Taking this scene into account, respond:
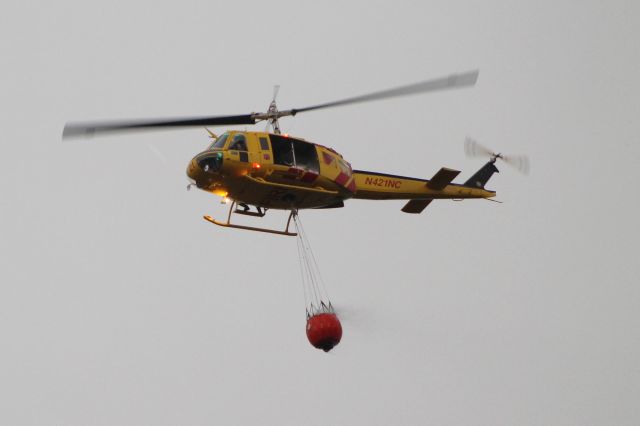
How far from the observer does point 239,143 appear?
21625mm

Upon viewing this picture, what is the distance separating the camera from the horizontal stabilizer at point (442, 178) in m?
25.7

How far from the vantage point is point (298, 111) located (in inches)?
880

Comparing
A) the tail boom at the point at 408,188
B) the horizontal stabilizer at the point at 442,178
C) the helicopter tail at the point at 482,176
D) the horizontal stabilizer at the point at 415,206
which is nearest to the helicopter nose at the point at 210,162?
the tail boom at the point at 408,188

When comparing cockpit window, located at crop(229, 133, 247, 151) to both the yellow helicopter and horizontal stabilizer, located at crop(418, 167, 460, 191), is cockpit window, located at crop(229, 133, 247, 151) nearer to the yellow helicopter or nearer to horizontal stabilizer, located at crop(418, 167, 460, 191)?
the yellow helicopter

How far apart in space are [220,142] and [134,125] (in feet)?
8.10

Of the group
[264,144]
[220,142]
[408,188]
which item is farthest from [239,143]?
[408,188]

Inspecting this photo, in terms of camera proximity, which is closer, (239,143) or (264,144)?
(239,143)

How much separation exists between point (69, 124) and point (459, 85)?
29.2ft

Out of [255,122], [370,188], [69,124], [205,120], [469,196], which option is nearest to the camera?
[69,124]

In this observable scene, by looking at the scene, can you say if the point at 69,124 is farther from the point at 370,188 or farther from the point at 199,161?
the point at 370,188

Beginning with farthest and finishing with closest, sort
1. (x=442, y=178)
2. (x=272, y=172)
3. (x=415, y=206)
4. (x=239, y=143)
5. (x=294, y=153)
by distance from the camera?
(x=415, y=206)
(x=442, y=178)
(x=294, y=153)
(x=272, y=172)
(x=239, y=143)

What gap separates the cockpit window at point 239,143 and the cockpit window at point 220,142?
0.25m

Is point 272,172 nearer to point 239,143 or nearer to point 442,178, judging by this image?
point 239,143

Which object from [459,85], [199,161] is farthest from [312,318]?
[459,85]
